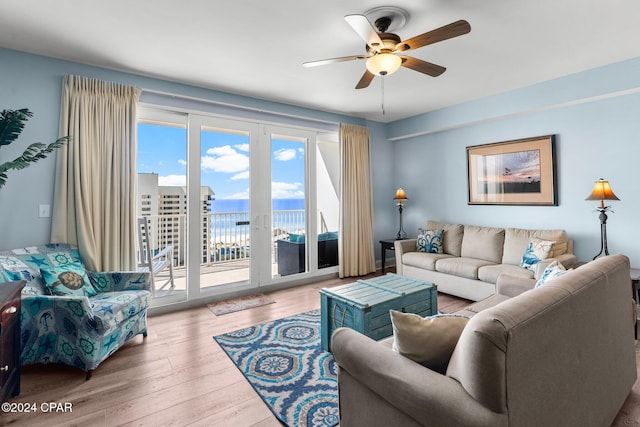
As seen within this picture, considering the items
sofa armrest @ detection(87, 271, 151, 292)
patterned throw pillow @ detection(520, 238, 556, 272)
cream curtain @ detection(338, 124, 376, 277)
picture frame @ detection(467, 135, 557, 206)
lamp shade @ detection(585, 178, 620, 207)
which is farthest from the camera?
cream curtain @ detection(338, 124, 376, 277)

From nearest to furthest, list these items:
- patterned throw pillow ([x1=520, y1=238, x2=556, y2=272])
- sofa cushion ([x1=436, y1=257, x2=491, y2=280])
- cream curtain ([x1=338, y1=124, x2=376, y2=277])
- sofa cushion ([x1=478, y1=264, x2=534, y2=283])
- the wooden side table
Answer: patterned throw pillow ([x1=520, y1=238, x2=556, y2=272]), sofa cushion ([x1=478, y1=264, x2=534, y2=283]), sofa cushion ([x1=436, y1=257, x2=491, y2=280]), cream curtain ([x1=338, y1=124, x2=376, y2=277]), the wooden side table

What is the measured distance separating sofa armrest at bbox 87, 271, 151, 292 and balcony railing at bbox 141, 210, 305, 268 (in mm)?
1686

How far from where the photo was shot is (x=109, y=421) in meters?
1.82

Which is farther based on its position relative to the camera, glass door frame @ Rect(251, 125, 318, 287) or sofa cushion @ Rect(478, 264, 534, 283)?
glass door frame @ Rect(251, 125, 318, 287)

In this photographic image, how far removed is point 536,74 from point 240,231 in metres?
4.63

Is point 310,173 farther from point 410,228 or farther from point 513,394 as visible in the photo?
point 513,394

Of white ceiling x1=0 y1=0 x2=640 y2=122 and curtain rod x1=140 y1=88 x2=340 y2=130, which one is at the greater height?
white ceiling x1=0 y1=0 x2=640 y2=122

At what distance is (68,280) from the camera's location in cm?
254

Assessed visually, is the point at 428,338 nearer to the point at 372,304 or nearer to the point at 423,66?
the point at 372,304

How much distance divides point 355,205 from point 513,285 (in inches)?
109

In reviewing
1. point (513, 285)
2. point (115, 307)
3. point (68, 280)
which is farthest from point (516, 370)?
point (68, 280)

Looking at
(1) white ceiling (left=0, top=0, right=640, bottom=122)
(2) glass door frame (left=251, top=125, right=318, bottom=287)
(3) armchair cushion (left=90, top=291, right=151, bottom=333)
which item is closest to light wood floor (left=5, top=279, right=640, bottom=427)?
(3) armchair cushion (left=90, top=291, right=151, bottom=333)

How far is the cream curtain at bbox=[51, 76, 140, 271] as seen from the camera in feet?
9.65

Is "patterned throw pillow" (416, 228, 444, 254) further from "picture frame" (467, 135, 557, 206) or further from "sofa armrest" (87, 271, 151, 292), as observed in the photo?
"sofa armrest" (87, 271, 151, 292)
